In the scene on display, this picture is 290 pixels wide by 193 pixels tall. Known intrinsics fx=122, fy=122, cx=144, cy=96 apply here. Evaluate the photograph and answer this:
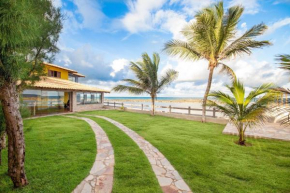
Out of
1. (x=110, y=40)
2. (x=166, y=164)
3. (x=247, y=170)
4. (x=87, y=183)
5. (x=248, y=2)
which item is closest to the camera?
(x=87, y=183)

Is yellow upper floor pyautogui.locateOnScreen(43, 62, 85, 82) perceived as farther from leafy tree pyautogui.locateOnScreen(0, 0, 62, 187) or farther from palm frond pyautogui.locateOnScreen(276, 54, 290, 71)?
palm frond pyautogui.locateOnScreen(276, 54, 290, 71)

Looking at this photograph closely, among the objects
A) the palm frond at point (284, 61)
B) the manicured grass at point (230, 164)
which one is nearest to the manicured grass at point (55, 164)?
the manicured grass at point (230, 164)

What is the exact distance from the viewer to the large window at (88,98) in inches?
583

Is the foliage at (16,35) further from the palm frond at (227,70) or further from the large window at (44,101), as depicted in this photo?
the large window at (44,101)

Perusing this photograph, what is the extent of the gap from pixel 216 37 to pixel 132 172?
8410 millimetres

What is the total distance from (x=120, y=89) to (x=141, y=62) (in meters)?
3.34

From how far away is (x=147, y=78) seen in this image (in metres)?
11.7

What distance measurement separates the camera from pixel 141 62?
11.8 meters

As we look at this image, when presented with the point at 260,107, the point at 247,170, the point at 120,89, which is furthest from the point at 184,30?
the point at 247,170

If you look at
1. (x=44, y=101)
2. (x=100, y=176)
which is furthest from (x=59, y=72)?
(x=100, y=176)

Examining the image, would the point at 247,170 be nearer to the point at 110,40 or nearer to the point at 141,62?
the point at 141,62

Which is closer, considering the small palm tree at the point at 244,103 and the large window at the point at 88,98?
the small palm tree at the point at 244,103

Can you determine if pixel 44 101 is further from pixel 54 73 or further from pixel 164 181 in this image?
pixel 164 181

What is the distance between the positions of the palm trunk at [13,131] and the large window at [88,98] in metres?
13.6
